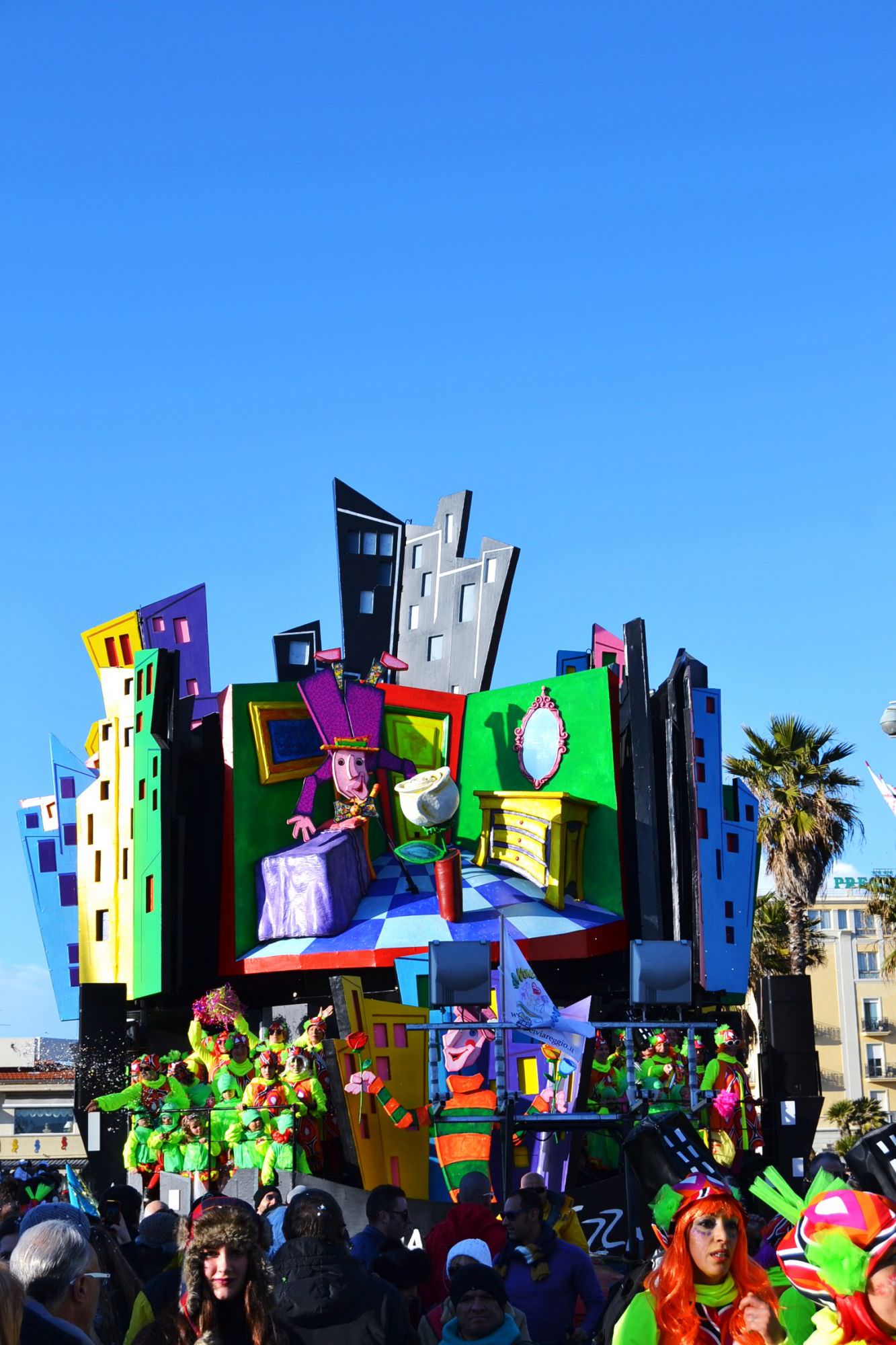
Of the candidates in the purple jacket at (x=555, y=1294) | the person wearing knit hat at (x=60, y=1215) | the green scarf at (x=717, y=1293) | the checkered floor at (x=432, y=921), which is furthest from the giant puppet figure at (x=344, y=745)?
the green scarf at (x=717, y=1293)

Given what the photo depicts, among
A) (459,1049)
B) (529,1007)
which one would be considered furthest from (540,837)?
(529,1007)

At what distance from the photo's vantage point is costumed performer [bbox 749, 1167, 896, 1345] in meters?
4.36

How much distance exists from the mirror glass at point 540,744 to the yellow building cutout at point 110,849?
622 centimetres

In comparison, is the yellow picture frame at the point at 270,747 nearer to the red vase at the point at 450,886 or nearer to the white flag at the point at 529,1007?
the red vase at the point at 450,886

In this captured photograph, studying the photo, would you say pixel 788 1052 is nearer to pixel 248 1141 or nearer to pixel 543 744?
pixel 543 744

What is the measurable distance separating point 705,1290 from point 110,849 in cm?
2208

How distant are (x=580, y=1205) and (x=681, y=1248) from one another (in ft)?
36.2

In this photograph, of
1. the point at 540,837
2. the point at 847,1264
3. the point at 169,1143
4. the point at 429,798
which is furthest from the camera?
the point at 540,837

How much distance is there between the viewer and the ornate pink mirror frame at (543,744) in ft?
85.0

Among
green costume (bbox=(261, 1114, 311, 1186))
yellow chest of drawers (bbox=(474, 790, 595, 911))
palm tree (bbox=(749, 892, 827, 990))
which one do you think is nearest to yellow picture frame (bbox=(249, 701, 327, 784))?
yellow chest of drawers (bbox=(474, 790, 595, 911))

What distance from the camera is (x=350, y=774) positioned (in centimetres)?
2506

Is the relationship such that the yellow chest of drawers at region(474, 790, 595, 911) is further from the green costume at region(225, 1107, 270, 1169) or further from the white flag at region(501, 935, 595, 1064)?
the white flag at region(501, 935, 595, 1064)

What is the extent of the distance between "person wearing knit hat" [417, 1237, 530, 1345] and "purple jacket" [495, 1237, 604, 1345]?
0.34 metres

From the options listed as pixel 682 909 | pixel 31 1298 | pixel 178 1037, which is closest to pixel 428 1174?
pixel 682 909
